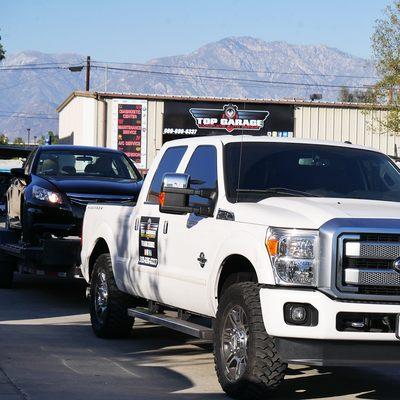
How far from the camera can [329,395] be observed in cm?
824

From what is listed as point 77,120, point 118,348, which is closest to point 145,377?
point 118,348

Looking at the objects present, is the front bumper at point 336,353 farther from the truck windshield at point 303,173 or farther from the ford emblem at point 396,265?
the truck windshield at point 303,173

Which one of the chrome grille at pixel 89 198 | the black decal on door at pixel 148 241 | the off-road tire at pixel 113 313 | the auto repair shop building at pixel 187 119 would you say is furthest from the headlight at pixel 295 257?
the auto repair shop building at pixel 187 119

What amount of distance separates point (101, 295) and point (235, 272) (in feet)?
10.1

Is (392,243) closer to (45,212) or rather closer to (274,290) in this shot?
(274,290)

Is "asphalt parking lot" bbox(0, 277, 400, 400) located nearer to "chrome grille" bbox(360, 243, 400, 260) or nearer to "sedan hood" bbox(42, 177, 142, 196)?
"chrome grille" bbox(360, 243, 400, 260)

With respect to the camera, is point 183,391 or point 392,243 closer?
point 392,243

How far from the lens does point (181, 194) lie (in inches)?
338

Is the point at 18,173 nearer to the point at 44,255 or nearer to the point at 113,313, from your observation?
the point at 44,255

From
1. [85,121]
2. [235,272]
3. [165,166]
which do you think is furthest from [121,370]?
[85,121]

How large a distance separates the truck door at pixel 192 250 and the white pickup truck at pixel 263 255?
1cm

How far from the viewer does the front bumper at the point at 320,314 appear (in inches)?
283

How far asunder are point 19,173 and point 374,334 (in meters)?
7.90

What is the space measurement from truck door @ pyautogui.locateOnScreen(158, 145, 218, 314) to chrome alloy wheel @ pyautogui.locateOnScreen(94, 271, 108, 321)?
4.94ft
